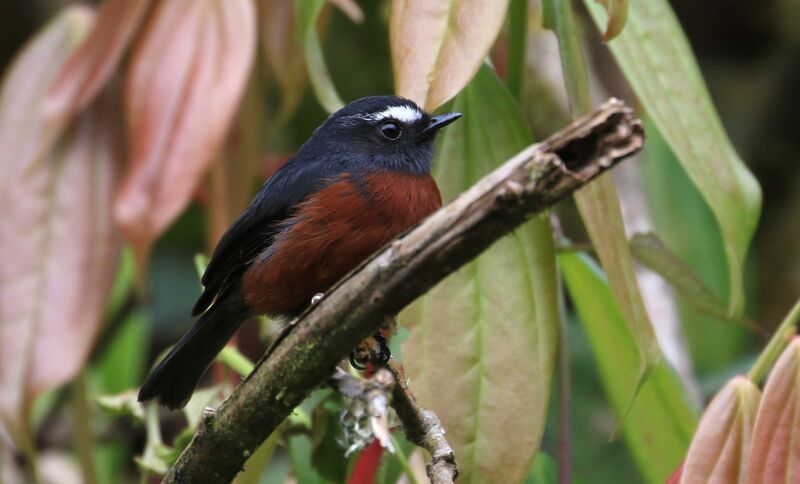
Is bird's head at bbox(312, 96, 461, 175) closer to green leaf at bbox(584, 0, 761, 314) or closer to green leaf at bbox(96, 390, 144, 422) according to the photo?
green leaf at bbox(584, 0, 761, 314)

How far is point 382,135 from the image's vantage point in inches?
105

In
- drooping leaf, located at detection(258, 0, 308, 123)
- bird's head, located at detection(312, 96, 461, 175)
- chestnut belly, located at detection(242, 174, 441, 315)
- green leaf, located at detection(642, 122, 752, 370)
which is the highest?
drooping leaf, located at detection(258, 0, 308, 123)

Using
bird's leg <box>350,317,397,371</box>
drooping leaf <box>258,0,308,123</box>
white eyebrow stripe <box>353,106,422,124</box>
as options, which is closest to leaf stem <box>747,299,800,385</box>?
→ bird's leg <box>350,317,397,371</box>

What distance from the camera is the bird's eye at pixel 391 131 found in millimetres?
2650

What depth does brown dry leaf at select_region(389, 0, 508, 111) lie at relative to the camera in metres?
1.78

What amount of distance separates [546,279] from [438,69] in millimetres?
472

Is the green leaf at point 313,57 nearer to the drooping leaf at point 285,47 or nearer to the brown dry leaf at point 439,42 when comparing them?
the brown dry leaf at point 439,42

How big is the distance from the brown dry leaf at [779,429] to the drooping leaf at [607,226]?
249 mm

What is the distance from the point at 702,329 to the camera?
4566 mm

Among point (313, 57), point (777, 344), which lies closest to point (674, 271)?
point (777, 344)

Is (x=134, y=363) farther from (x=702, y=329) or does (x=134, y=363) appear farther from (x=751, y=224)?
(x=751, y=224)

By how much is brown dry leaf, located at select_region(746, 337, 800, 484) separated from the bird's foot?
64 centimetres

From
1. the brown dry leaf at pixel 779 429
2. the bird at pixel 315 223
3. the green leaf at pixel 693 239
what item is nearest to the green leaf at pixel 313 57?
the bird at pixel 315 223

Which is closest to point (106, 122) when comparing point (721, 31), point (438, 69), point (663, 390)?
point (438, 69)
